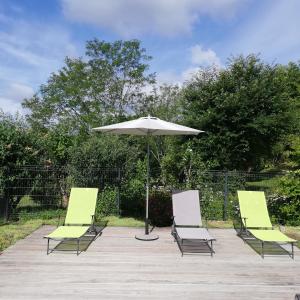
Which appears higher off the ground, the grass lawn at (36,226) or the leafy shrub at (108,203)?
the leafy shrub at (108,203)

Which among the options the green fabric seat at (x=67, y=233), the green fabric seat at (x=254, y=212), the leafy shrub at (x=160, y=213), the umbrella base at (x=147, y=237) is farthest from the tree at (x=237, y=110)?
the green fabric seat at (x=67, y=233)

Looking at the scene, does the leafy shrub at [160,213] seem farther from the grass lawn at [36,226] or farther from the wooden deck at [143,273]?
the wooden deck at [143,273]

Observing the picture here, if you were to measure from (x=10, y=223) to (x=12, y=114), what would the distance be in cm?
316

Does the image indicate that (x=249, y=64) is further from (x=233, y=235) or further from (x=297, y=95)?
(x=297, y=95)

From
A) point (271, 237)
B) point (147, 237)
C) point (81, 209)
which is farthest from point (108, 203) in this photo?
point (271, 237)

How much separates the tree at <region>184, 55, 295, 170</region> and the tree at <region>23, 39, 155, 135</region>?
9123mm

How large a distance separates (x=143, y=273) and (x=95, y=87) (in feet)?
62.3

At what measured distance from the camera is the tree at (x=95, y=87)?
22453 mm

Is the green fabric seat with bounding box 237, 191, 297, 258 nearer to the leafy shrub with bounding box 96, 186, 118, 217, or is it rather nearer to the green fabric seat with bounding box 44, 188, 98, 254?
the green fabric seat with bounding box 44, 188, 98, 254

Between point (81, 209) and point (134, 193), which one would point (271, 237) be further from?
point (134, 193)

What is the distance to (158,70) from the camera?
23031 millimetres

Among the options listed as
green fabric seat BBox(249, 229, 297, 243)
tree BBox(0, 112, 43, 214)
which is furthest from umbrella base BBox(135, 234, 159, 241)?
tree BBox(0, 112, 43, 214)

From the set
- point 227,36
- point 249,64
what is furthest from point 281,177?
point 227,36

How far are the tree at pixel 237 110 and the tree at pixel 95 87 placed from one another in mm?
9123
